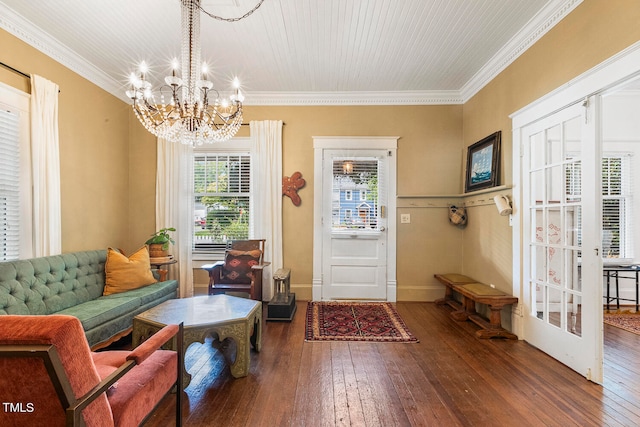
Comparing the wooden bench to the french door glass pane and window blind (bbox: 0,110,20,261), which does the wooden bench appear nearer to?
the french door glass pane

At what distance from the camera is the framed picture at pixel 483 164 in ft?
11.4

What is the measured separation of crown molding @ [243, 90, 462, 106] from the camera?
435 cm

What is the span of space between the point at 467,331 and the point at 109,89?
5.35 m

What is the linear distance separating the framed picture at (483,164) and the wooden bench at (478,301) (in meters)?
1.22

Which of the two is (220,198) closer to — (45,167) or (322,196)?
(322,196)

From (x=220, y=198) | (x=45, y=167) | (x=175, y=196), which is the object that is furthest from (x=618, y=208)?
(x=45, y=167)

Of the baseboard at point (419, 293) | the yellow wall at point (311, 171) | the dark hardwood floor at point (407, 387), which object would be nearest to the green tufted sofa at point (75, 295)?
the yellow wall at point (311, 171)

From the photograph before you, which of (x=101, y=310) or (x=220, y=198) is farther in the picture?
(x=220, y=198)

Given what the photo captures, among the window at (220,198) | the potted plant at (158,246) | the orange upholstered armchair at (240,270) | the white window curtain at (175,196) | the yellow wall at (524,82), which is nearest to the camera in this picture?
the yellow wall at (524,82)

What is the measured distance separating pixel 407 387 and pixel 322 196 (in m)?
2.77

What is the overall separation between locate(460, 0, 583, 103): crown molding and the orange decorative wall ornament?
2664 millimetres

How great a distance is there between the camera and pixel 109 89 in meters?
3.97

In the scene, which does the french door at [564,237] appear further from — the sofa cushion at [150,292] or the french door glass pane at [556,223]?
the sofa cushion at [150,292]

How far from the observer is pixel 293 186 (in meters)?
4.40
